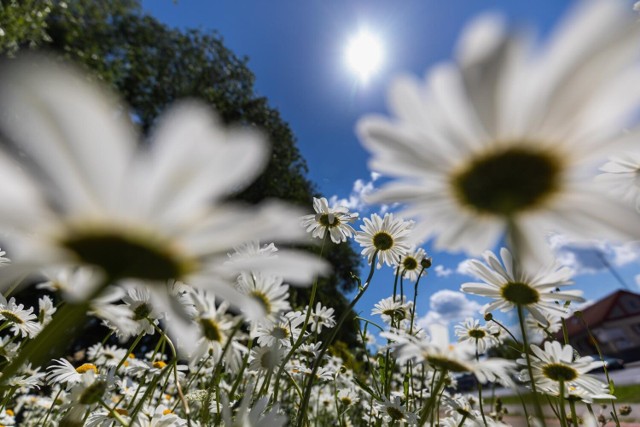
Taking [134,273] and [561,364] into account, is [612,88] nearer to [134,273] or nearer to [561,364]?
[134,273]

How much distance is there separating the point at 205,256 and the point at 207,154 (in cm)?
10

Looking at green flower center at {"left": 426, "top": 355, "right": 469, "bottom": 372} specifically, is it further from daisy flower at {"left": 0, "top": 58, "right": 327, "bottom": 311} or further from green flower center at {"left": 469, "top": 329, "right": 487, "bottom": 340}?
green flower center at {"left": 469, "top": 329, "right": 487, "bottom": 340}

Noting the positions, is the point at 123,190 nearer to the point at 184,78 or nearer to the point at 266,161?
the point at 266,161

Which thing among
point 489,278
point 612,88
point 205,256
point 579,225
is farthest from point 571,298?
point 205,256

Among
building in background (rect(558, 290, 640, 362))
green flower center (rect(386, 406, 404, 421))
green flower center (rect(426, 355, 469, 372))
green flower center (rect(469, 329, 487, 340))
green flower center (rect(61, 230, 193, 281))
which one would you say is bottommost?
green flower center (rect(61, 230, 193, 281))

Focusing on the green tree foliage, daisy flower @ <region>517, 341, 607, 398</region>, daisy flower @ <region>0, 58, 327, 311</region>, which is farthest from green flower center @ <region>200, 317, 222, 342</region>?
the green tree foliage

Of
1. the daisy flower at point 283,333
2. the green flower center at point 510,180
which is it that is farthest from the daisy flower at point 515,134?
the daisy flower at point 283,333

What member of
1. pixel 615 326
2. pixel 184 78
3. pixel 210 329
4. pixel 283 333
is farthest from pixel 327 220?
pixel 615 326

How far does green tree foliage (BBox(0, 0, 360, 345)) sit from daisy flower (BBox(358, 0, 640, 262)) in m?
7.99

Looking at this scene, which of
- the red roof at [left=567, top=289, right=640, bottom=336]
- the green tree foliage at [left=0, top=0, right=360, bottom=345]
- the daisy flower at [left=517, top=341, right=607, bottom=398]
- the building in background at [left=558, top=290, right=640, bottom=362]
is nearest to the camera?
the daisy flower at [left=517, top=341, right=607, bottom=398]

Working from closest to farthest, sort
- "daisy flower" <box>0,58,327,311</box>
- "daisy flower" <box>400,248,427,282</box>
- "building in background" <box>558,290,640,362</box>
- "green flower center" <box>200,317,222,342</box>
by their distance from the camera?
1. "daisy flower" <box>0,58,327,311</box>
2. "green flower center" <box>200,317,222,342</box>
3. "daisy flower" <box>400,248,427,282</box>
4. "building in background" <box>558,290,640,362</box>

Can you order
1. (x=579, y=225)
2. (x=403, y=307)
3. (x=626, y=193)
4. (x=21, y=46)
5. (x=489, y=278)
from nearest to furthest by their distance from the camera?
1. (x=579, y=225)
2. (x=626, y=193)
3. (x=489, y=278)
4. (x=403, y=307)
5. (x=21, y=46)

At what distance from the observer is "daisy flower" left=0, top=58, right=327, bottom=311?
0.26m

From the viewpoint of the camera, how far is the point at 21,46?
24.0 feet
